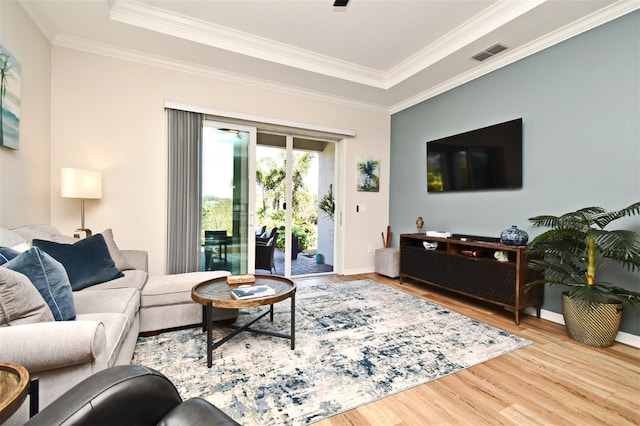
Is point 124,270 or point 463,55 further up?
point 463,55

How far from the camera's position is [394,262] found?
450 cm

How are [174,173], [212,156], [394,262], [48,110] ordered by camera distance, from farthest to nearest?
1. [394,262]
2. [212,156]
3. [174,173]
4. [48,110]

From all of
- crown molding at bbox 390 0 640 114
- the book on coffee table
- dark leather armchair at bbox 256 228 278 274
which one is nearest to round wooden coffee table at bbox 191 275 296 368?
the book on coffee table

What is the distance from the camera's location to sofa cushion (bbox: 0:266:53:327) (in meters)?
1.20

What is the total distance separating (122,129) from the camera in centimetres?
337

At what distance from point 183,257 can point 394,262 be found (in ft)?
9.93

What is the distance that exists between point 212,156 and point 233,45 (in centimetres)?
140

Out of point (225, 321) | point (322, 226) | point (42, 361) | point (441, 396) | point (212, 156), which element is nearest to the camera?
point (42, 361)

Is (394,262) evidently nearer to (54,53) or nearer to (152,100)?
(152,100)

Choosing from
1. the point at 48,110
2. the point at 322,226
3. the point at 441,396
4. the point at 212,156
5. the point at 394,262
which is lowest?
the point at 441,396

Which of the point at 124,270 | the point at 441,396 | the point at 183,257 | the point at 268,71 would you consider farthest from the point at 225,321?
the point at 268,71

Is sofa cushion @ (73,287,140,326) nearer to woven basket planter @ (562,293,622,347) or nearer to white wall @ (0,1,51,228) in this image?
white wall @ (0,1,51,228)

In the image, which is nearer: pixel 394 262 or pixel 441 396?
pixel 441 396

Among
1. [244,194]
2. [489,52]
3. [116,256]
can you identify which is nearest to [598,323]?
[489,52]
